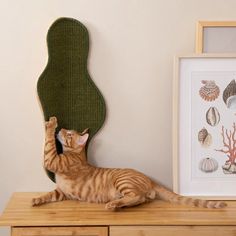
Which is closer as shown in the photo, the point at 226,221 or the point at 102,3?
the point at 226,221

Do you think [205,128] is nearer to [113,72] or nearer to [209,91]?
[209,91]

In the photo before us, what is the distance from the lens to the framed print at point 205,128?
135 cm

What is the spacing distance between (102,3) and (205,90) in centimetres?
44

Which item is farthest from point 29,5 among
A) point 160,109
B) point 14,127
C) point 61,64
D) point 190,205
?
point 190,205

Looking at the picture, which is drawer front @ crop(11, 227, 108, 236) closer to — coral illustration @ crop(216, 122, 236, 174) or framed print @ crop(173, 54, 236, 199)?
framed print @ crop(173, 54, 236, 199)

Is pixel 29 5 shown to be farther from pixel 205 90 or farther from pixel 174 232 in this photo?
pixel 174 232

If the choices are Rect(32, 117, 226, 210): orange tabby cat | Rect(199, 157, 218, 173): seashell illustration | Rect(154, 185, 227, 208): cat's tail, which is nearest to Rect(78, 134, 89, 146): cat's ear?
Rect(32, 117, 226, 210): orange tabby cat

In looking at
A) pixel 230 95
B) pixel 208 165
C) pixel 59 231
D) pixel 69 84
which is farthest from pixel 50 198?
pixel 230 95

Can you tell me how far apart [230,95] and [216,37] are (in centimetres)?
19

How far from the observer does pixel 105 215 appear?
3.93ft

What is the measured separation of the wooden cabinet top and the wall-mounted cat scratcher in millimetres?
153

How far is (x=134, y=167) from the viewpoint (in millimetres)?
1424

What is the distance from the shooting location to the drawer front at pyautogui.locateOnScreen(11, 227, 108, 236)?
115 centimetres

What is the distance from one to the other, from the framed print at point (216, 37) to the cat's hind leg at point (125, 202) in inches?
19.9
